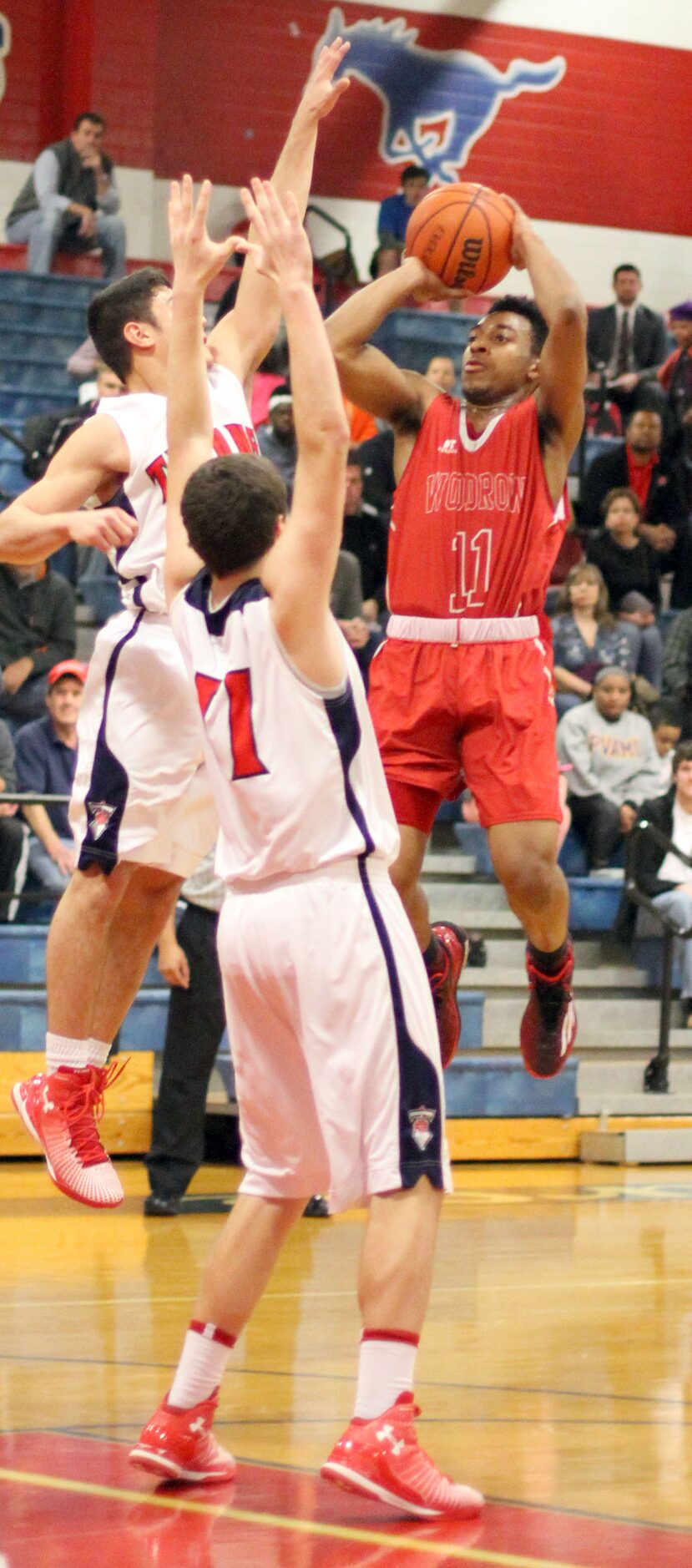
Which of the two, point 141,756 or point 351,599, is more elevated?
point 351,599

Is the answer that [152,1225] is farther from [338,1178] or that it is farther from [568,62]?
[568,62]

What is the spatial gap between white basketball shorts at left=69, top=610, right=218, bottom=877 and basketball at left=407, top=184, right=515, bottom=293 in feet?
3.80

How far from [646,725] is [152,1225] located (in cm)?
529

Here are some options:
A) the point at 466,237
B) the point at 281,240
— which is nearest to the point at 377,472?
the point at 466,237

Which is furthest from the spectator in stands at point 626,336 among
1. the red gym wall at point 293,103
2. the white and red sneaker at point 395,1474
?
the white and red sneaker at point 395,1474

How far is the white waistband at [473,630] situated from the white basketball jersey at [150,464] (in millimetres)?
749

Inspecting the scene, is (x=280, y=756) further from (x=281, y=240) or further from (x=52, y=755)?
(x=52, y=755)

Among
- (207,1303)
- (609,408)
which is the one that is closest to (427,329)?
(609,408)

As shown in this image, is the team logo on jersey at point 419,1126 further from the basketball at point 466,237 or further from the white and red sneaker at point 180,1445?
the basketball at point 466,237

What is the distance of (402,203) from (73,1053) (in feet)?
41.9

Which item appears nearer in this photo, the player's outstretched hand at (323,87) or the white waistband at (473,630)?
the player's outstretched hand at (323,87)

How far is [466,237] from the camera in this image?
5.52m

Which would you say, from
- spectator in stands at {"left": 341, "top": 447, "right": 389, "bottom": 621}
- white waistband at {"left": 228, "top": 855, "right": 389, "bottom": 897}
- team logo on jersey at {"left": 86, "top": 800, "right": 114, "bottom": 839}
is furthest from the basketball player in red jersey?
spectator in stands at {"left": 341, "top": 447, "right": 389, "bottom": 621}

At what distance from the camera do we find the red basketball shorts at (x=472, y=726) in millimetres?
5824
